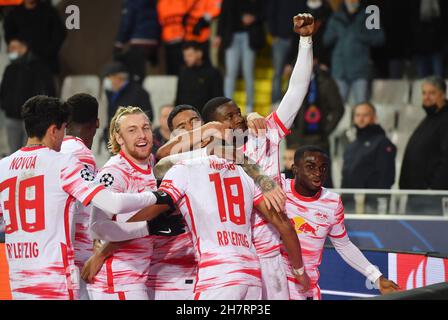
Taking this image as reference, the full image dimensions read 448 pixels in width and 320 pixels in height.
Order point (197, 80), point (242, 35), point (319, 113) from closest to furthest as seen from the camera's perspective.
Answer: point (319, 113) < point (197, 80) < point (242, 35)

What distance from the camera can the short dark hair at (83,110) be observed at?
6.65 metres

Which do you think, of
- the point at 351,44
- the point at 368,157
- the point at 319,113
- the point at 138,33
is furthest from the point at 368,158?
the point at 138,33

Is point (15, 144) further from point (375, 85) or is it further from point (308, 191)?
point (308, 191)

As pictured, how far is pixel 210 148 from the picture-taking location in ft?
19.6

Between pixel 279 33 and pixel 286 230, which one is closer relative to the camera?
pixel 286 230

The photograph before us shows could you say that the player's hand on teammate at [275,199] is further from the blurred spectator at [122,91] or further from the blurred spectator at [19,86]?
the blurred spectator at [19,86]

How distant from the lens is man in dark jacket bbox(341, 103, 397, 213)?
10.2m

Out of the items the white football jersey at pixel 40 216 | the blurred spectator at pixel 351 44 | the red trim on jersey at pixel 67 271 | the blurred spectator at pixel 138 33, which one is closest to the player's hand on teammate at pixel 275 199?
the white football jersey at pixel 40 216

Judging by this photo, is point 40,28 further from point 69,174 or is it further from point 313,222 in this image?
point 69,174

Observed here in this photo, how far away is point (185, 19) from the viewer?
41.8ft

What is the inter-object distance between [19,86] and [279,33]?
340 cm

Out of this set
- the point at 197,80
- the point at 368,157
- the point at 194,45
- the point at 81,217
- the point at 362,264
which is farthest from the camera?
the point at 194,45

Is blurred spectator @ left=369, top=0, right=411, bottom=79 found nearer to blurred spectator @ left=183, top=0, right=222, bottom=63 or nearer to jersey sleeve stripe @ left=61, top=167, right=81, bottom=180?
blurred spectator @ left=183, top=0, right=222, bottom=63

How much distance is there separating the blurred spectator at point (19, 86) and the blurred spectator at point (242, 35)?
2348mm
